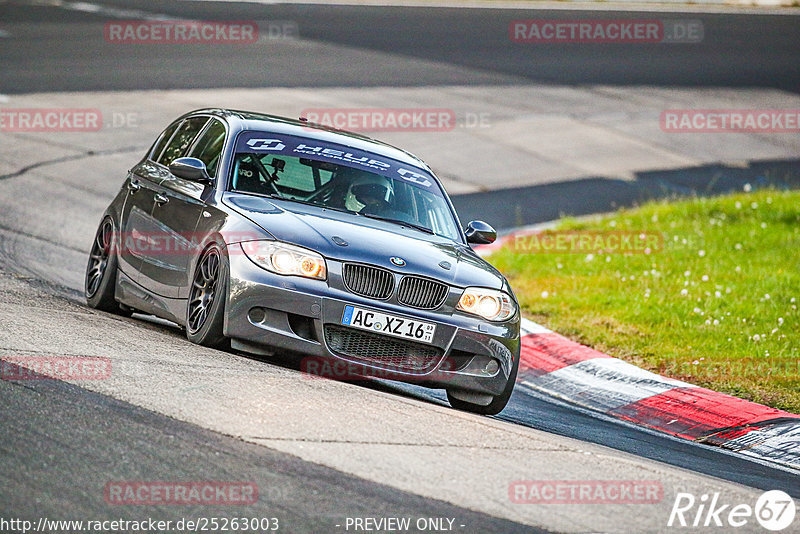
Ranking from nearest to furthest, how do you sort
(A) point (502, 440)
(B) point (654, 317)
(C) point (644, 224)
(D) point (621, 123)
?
(A) point (502, 440) < (B) point (654, 317) < (C) point (644, 224) < (D) point (621, 123)

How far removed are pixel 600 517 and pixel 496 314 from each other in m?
2.68

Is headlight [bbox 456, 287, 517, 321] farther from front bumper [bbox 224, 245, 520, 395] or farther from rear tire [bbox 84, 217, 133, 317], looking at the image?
rear tire [bbox 84, 217, 133, 317]

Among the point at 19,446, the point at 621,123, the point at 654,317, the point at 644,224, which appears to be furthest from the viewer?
the point at 621,123

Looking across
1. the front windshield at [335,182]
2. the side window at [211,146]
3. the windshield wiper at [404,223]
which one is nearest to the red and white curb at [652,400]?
the front windshield at [335,182]

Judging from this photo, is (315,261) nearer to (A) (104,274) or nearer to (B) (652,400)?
(A) (104,274)

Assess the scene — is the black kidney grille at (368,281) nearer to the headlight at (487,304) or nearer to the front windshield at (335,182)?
the headlight at (487,304)

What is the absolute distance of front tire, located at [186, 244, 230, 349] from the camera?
306 inches

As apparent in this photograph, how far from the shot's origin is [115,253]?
9.70 metres

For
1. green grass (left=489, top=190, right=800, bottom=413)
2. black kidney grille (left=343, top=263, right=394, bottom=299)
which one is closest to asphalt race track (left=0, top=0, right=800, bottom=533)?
black kidney grille (left=343, top=263, right=394, bottom=299)

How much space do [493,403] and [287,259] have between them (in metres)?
1.67

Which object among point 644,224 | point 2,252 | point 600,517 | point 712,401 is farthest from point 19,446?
point 644,224

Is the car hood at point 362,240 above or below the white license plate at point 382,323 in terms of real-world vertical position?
above

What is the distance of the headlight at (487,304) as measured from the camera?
7926 millimetres

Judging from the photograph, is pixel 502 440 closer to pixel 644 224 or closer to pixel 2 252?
pixel 2 252
